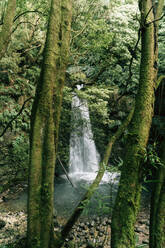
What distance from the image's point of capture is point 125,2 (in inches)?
371

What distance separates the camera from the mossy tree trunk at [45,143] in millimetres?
1948

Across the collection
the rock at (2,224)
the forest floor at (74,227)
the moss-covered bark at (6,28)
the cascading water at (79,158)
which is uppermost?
the moss-covered bark at (6,28)

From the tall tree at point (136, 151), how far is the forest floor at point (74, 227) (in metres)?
2.43

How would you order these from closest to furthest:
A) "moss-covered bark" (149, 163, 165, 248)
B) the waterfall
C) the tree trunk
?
1. the tree trunk
2. "moss-covered bark" (149, 163, 165, 248)
3. the waterfall

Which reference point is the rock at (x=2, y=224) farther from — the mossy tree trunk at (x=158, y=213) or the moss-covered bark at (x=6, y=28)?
the mossy tree trunk at (x=158, y=213)

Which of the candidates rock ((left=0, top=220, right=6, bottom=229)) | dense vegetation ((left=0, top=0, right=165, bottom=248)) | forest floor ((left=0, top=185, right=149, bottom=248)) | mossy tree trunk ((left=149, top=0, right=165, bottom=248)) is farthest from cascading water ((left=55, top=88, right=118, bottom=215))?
mossy tree trunk ((left=149, top=0, right=165, bottom=248))

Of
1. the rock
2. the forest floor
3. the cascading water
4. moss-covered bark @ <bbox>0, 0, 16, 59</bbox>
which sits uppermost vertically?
moss-covered bark @ <bbox>0, 0, 16, 59</bbox>

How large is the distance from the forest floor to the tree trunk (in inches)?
95.7

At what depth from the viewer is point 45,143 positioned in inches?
81.8

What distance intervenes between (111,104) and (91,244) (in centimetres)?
835

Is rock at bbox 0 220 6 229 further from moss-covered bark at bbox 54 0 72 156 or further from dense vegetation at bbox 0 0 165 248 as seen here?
moss-covered bark at bbox 54 0 72 156

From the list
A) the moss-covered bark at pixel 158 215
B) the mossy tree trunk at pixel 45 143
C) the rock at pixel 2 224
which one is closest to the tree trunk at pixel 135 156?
the moss-covered bark at pixel 158 215

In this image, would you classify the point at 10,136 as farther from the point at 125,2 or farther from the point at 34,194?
the point at 125,2

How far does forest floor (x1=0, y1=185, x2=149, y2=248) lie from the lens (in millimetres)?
3908
